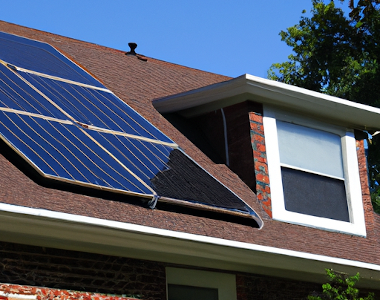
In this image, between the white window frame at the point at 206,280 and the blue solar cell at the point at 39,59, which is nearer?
the white window frame at the point at 206,280

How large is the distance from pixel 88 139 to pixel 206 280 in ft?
6.52

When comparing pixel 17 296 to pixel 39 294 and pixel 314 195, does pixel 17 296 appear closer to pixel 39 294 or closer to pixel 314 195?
pixel 39 294

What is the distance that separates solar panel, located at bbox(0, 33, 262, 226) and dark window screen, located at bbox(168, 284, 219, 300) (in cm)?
91

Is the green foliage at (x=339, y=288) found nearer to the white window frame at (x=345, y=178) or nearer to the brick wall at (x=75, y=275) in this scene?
the white window frame at (x=345, y=178)

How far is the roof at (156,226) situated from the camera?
6840mm

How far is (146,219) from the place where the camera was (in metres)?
7.50

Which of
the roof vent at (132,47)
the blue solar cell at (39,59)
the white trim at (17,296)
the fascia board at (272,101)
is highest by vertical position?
the roof vent at (132,47)

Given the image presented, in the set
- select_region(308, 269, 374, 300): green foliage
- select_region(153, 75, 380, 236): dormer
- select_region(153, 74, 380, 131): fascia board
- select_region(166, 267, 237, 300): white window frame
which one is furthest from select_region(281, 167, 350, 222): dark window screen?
select_region(166, 267, 237, 300): white window frame

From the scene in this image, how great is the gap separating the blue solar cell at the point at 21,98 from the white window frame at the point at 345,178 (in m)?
2.87

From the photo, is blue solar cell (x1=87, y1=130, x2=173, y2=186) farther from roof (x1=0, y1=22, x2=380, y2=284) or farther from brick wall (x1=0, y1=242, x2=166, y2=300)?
brick wall (x1=0, y1=242, x2=166, y2=300)

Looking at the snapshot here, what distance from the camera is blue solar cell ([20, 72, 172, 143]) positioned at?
8.88 meters

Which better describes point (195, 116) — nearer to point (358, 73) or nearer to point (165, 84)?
point (165, 84)

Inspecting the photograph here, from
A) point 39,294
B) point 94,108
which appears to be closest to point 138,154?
point 94,108

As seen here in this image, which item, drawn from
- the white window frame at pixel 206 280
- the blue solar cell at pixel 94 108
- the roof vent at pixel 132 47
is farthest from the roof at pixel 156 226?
the roof vent at pixel 132 47
